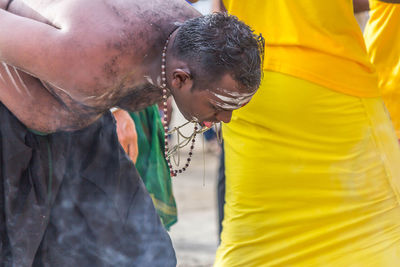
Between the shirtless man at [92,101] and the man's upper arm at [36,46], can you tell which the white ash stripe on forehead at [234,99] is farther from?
the man's upper arm at [36,46]

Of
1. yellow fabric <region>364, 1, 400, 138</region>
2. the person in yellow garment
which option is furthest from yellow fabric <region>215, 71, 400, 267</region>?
yellow fabric <region>364, 1, 400, 138</region>

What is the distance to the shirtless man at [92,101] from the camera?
2119 millimetres

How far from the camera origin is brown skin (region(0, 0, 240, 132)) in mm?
2090

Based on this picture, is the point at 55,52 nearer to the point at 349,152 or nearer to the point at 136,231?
the point at 136,231

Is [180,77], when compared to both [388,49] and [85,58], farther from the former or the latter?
[388,49]

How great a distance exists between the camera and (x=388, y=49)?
10.9ft

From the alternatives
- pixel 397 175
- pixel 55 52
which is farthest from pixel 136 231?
pixel 397 175

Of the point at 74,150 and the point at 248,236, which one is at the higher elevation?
the point at 74,150

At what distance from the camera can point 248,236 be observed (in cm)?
271

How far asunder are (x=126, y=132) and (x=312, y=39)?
3.21ft

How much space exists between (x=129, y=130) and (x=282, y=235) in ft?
2.89

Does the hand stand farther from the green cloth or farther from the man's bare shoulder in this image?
the man's bare shoulder

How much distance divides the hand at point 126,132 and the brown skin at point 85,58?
71cm

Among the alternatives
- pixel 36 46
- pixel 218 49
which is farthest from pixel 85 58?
pixel 218 49
